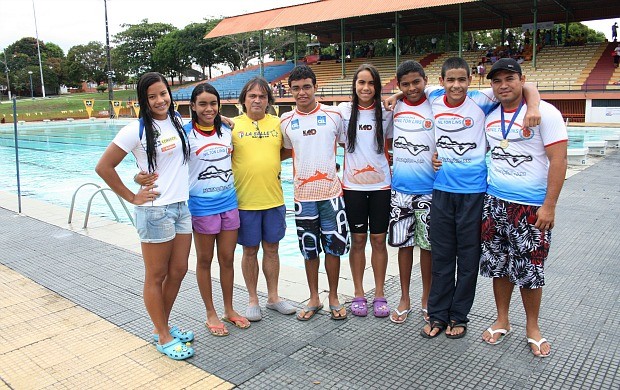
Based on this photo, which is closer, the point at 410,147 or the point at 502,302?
the point at 502,302

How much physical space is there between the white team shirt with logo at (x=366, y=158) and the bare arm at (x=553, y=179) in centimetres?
117

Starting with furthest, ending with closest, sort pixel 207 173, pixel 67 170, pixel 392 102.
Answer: pixel 67 170 → pixel 392 102 → pixel 207 173

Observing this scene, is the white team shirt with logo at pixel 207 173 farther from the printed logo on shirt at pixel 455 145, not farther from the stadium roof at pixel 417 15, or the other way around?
the stadium roof at pixel 417 15

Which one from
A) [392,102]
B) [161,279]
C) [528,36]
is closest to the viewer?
[161,279]

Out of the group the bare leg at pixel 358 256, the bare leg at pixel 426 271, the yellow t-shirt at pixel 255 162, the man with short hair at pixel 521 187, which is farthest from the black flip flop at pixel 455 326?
the yellow t-shirt at pixel 255 162

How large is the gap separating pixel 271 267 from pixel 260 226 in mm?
403

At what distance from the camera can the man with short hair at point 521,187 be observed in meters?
3.11

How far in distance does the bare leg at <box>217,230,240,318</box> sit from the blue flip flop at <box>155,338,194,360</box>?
56 centimetres

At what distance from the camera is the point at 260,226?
397 cm

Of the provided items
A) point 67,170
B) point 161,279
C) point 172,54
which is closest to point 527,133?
point 161,279

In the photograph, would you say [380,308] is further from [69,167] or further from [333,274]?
[69,167]

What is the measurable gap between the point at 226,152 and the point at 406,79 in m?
1.39

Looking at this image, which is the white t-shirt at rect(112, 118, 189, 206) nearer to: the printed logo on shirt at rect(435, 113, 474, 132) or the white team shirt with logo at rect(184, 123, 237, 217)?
the white team shirt with logo at rect(184, 123, 237, 217)

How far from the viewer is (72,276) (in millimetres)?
5152
